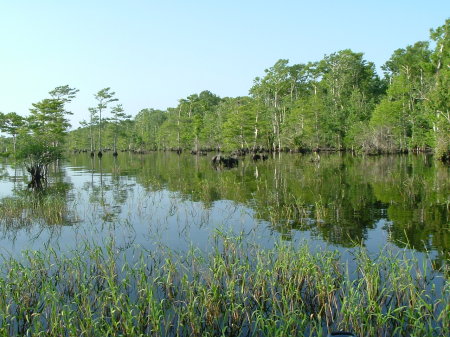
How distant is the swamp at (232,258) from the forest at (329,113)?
67.1 feet

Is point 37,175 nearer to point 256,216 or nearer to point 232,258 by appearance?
point 256,216

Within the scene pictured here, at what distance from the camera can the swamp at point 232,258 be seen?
18.7 ft

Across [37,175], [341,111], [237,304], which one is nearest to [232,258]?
[237,304]

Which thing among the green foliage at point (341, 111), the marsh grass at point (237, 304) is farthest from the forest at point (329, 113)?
the marsh grass at point (237, 304)

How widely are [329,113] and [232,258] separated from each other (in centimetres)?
6102

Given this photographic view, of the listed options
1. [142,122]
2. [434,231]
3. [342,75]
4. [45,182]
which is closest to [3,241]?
[434,231]

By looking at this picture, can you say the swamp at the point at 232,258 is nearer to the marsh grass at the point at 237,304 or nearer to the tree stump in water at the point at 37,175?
the marsh grass at the point at 237,304

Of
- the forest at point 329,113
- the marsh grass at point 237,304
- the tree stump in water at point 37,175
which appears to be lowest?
the marsh grass at point 237,304

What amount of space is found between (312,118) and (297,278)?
57.9m

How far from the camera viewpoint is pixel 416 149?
178 feet

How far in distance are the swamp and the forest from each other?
20463 mm

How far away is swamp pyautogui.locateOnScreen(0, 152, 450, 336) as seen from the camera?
225 inches

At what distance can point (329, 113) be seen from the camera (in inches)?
2574

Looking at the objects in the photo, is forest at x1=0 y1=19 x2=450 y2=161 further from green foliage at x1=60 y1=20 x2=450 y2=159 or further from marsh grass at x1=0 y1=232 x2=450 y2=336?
marsh grass at x1=0 y1=232 x2=450 y2=336
